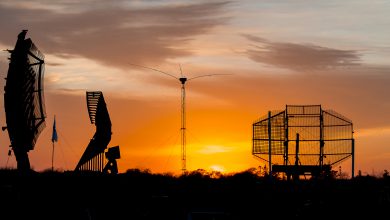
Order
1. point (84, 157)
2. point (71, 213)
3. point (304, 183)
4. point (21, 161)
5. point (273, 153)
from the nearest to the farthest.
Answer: point (71, 213)
point (21, 161)
point (84, 157)
point (304, 183)
point (273, 153)

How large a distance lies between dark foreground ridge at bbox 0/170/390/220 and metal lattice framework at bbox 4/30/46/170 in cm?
266

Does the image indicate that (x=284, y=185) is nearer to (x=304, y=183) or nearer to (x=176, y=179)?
(x=304, y=183)

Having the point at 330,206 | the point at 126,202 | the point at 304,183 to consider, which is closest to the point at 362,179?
the point at 304,183

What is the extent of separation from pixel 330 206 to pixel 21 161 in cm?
2253

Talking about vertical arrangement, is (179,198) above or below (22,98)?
below

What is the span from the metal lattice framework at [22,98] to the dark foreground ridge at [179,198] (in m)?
2.66

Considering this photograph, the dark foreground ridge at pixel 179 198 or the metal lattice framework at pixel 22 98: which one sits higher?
the metal lattice framework at pixel 22 98

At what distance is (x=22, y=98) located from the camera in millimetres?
67875

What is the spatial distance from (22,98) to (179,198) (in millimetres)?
13566

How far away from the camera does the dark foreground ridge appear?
58.5 metres

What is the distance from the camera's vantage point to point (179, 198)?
212 ft

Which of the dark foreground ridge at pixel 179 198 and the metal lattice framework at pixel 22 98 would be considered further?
the metal lattice framework at pixel 22 98

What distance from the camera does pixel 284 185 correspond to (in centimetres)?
7631

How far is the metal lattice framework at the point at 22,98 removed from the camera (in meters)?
66.6
